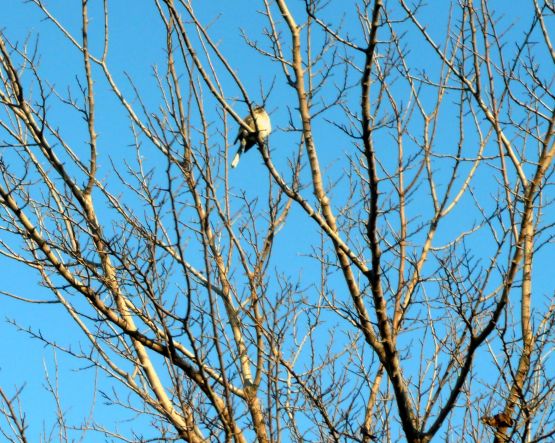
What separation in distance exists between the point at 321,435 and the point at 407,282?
85 centimetres

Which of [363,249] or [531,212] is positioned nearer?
[531,212]

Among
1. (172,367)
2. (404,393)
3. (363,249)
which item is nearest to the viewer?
(172,367)

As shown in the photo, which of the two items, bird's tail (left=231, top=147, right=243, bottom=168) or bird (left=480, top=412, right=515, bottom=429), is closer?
bird (left=480, top=412, right=515, bottom=429)

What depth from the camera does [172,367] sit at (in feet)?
11.0

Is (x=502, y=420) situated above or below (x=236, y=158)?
below

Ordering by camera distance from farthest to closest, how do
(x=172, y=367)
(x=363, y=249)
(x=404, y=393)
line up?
(x=363, y=249) → (x=404, y=393) → (x=172, y=367)

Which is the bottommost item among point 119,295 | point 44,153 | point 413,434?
point 413,434

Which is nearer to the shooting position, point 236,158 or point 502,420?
point 502,420

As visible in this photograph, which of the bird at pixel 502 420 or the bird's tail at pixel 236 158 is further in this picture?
the bird's tail at pixel 236 158

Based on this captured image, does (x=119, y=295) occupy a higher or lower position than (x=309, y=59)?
lower

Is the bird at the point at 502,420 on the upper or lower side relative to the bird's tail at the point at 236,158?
lower

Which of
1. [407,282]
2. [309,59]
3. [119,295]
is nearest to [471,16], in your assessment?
[309,59]

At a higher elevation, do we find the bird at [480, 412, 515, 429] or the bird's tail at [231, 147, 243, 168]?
the bird's tail at [231, 147, 243, 168]

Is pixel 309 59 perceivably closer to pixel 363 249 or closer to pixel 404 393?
pixel 363 249
